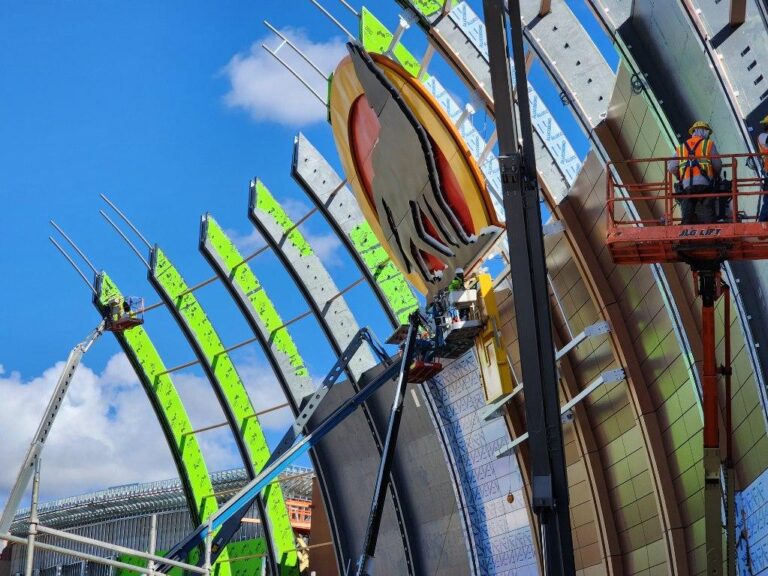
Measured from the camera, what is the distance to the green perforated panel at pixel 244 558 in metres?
38.6

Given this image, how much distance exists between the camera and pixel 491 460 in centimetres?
2764

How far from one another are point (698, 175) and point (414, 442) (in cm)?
1894

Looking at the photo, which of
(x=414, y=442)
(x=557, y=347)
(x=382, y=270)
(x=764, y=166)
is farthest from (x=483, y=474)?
(x=764, y=166)

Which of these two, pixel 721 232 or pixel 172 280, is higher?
pixel 172 280

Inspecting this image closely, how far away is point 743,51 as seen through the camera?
14.5 metres

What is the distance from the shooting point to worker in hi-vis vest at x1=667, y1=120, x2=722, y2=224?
1340 centimetres

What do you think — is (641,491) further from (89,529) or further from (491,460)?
(89,529)

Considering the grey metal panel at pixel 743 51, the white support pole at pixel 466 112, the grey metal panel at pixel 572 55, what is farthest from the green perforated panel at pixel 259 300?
the grey metal panel at pixel 743 51

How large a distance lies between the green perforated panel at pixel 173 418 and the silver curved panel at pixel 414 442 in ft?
30.5

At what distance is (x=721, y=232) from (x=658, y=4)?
5.20m

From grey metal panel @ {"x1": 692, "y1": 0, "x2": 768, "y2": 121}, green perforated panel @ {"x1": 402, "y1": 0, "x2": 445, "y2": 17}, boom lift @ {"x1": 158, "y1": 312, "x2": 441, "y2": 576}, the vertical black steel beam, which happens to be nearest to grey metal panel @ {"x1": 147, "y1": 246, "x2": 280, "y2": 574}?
boom lift @ {"x1": 158, "y1": 312, "x2": 441, "y2": 576}

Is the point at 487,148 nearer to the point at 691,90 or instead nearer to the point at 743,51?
the point at 691,90

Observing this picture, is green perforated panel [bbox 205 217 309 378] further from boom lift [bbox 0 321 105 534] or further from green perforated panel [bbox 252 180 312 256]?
boom lift [bbox 0 321 105 534]

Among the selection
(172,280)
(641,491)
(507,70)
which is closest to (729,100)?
(507,70)
